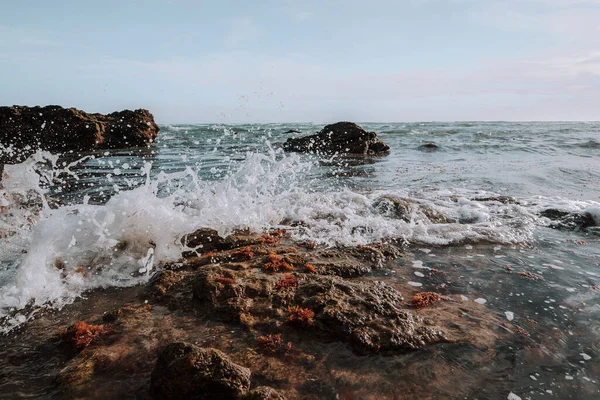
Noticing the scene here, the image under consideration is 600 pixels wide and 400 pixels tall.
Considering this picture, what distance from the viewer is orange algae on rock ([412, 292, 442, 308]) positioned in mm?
4344

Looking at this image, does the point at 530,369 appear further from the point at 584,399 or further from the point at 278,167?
the point at 278,167

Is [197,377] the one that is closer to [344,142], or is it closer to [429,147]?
[344,142]

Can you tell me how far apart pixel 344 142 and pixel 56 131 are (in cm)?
2110

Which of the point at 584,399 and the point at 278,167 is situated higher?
the point at 278,167

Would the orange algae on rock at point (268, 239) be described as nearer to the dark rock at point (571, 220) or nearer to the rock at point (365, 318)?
the rock at point (365, 318)

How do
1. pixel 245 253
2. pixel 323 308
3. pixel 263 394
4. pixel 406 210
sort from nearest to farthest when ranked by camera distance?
pixel 263 394 < pixel 323 308 < pixel 245 253 < pixel 406 210

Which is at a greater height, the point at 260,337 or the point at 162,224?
the point at 162,224

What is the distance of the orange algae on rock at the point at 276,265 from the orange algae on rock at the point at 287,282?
388 millimetres

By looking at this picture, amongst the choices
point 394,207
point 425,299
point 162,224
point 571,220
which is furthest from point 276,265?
point 571,220

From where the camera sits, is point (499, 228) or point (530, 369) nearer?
point (530, 369)

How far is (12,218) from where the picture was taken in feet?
24.1

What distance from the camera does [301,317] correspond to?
151 inches

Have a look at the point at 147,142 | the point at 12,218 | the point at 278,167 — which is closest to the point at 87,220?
the point at 12,218

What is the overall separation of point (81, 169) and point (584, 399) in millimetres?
18242
